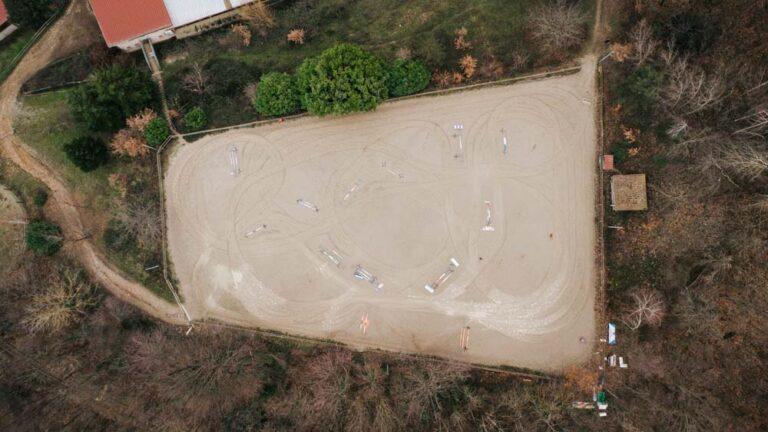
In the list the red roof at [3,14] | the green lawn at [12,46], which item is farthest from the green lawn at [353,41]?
the red roof at [3,14]

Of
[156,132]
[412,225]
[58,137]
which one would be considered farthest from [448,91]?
[58,137]

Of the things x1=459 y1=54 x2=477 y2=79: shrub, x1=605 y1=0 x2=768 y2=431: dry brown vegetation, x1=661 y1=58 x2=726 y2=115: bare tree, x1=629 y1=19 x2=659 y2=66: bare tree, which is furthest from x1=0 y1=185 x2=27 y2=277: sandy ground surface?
x1=661 y1=58 x2=726 y2=115: bare tree

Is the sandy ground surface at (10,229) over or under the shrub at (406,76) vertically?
under

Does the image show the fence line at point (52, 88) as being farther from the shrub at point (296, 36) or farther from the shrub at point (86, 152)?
the shrub at point (296, 36)

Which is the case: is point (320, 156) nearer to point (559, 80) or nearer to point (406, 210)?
point (406, 210)

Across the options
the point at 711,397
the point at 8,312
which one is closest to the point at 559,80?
the point at 711,397
